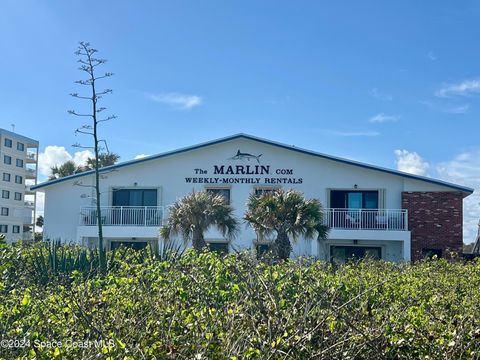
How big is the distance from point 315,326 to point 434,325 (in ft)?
3.58

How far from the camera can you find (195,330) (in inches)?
163

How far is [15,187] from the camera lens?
72.7 m

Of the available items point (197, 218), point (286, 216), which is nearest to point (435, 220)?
point (286, 216)

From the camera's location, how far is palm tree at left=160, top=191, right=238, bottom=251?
20906mm

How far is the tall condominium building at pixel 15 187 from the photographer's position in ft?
228

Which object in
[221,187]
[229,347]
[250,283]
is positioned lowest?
[229,347]

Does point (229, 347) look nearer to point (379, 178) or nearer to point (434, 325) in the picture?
point (434, 325)

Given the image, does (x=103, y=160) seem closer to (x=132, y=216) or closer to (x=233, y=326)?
(x=132, y=216)

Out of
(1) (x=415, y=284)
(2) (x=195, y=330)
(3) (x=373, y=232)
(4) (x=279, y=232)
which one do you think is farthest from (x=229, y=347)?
(3) (x=373, y=232)

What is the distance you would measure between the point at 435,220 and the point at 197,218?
1191cm

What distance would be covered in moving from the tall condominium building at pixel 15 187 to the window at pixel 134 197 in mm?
42532

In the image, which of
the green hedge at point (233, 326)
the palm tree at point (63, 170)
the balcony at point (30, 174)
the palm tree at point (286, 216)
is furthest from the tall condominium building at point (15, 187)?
the green hedge at point (233, 326)

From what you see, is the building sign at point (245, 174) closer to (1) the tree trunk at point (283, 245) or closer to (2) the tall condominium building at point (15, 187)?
(1) the tree trunk at point (283, 245)

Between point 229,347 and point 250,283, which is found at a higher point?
point 250,283
